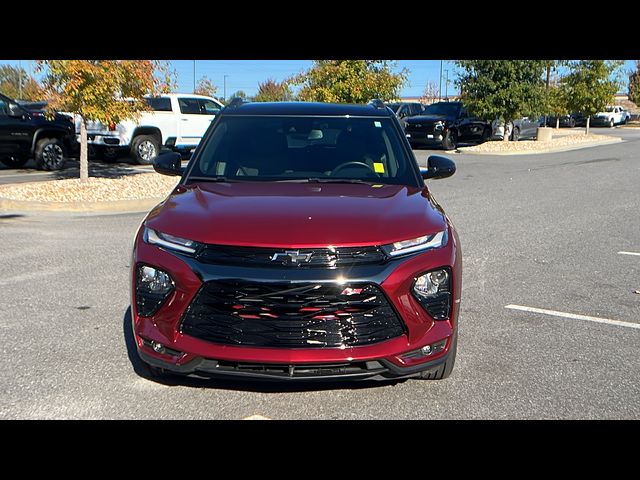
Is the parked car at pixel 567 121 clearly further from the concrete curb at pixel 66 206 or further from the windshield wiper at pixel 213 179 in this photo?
the windshield wiper at pixel 213 179

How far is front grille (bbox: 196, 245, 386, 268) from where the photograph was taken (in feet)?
11.4

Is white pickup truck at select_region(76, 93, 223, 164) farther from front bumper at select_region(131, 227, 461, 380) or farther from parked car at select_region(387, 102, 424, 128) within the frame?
front bumper at select_region(131, 227, 461, 380)

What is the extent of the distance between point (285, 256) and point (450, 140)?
24.0m

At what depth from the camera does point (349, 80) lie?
22203 millimetres

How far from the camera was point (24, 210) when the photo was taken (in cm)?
1084

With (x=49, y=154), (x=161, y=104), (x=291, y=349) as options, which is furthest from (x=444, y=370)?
(x=161, y=104)

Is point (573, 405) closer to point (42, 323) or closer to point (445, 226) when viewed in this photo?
point (445, 226)

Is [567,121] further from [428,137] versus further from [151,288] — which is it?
[151,288]

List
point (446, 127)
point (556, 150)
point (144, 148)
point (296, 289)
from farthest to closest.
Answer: point (556, 150) → point (446, 127) → point (144, 148) → point (296, 289)

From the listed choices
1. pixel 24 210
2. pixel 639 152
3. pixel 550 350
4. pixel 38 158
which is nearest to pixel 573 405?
pixel 550 350

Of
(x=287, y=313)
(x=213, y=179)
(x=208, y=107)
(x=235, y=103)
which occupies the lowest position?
(x=287, y=313)

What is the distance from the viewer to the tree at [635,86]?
57453 mm

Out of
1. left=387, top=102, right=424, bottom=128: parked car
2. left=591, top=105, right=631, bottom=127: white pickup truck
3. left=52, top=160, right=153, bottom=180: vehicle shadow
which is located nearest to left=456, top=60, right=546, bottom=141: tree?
left=387, top=102, right=424, bottom=128: parked car

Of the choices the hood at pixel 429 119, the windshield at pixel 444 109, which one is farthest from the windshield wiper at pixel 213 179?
the windshield at pixel 444 109
